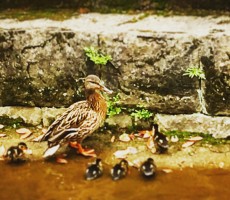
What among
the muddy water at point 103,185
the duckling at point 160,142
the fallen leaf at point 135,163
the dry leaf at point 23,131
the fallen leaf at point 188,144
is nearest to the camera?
the muddy water at point 103,185

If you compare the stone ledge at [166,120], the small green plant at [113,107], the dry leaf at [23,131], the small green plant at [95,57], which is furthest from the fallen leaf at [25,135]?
the small green plant at [95,57]

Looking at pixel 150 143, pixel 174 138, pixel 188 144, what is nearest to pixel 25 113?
pixel 150 143

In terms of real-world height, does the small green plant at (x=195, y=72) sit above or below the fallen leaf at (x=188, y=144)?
above

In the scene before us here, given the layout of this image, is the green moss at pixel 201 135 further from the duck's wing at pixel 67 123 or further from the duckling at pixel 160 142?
the duck's wing at pixel 67 123

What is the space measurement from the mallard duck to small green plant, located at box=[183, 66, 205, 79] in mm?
1001

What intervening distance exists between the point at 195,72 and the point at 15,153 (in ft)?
7.83

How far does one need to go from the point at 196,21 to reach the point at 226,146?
66.9 inches

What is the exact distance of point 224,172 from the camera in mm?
6008

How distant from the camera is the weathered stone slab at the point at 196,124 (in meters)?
6.65

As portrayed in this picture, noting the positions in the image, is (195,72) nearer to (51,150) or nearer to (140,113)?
(140,113)

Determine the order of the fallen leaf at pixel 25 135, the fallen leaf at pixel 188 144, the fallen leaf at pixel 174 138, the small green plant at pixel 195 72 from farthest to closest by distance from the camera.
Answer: the fallen leaf at pixel 25 135 → the fallen leaf at pixel 174 138 → the fallen leaf at pixel 188 144 → the small green plant at pixel 195 72

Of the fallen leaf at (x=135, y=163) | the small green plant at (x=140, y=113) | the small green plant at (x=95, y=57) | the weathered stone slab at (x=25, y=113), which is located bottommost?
the fallen leaf at (x=135, y=163)

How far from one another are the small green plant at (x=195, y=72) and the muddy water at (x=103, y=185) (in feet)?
3.89

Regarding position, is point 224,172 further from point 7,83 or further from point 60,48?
point 7,83
